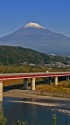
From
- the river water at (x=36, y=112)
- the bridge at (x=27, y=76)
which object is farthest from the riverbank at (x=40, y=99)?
the bridge at (x=27, y=76)

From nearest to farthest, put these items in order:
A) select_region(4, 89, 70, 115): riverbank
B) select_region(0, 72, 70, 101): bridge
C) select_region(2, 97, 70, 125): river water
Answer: select_region(2, 97, 70, 125): river water → select_region(4, 89, 70, 115): riverbank → select_region(0, 72, 70, 101): bridge

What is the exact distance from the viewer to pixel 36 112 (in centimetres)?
5600

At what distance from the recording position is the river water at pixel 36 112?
48281 mm

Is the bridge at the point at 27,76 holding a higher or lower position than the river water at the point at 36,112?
higher

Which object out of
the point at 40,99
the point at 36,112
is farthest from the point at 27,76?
the point at 36,112

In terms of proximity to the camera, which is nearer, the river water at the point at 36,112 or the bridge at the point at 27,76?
the river water at the point at 36,112

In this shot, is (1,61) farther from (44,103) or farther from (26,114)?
(26,114)

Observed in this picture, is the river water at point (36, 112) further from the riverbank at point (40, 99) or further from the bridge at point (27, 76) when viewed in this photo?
the bridge at point (27, 76)

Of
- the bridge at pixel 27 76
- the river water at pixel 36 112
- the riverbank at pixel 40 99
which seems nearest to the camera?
the river water at pixel 36 112

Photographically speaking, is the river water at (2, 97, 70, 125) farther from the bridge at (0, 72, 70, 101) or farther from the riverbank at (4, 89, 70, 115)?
the bridge at (0, 72, 70, 101)

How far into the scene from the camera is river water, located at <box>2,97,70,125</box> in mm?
48281

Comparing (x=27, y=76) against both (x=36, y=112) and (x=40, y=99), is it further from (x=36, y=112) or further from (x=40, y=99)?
(x=36, y=112)

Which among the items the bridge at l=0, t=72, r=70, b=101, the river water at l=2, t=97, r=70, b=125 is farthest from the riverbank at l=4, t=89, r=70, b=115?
the bridge at l=0, t=72, r=70, b=101

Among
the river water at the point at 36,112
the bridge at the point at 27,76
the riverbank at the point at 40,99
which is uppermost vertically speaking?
the bridge at the point at 27,76
